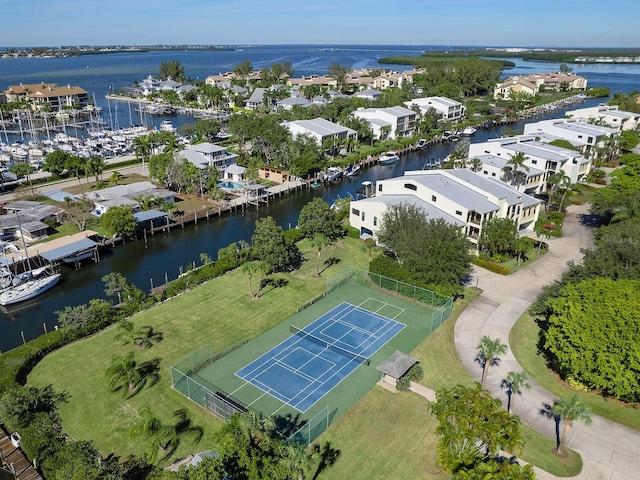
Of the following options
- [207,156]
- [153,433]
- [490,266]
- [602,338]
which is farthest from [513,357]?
[207,156]

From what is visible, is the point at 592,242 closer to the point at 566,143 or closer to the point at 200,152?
the point at 566,143

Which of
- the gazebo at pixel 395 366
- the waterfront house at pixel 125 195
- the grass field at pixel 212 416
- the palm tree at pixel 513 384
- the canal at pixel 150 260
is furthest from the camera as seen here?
the waterfront house at pixel 125 195

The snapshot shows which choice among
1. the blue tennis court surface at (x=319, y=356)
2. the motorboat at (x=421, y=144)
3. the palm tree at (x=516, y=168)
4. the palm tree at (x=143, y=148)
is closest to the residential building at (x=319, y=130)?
the motorboat at (x=421, y=144)

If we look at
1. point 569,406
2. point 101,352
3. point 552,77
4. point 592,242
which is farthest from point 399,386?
point 552,77

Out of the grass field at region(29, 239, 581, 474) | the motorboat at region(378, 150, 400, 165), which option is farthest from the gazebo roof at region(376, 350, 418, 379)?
the motorboat at region(378, 150, 400, 165)

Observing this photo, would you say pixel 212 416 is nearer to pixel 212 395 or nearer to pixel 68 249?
pixel 212 395

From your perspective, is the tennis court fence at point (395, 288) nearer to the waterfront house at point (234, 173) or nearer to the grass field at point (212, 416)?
the grass field at point (212, 416)

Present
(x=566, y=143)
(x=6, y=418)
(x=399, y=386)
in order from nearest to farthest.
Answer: (x=6, y=418) → (x=399, y=386) → (x=566, y=143)
